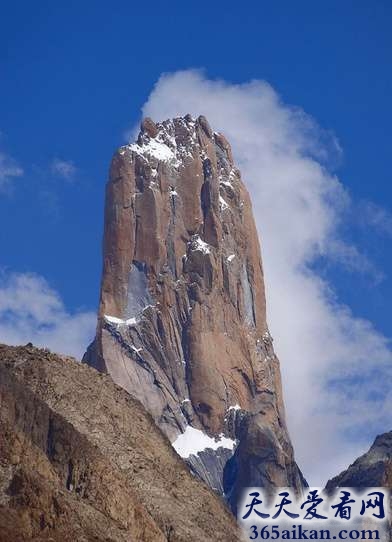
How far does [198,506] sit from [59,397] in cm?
1678

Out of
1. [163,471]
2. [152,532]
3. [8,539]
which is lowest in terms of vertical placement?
[8,539]

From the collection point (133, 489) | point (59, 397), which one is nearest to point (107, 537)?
point (133, 489)

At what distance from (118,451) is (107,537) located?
2537cm

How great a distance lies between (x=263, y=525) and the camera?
547ft

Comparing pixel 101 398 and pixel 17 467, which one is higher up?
pixel 101 398

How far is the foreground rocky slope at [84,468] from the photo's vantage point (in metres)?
160

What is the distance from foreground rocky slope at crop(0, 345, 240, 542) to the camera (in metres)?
160

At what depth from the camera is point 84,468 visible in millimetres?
173125

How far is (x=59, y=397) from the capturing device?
191125 mm

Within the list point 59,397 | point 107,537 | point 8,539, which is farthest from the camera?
point 59,397

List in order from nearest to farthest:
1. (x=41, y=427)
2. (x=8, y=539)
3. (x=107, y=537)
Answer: (x=8, y=539) → (x=107, y=537) → (x=41, y=427)

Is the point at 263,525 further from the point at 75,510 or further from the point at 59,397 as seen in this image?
the point at 59,397

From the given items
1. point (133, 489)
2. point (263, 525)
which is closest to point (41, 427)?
point (133, 489)

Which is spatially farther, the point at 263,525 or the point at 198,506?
the point at 198,506
